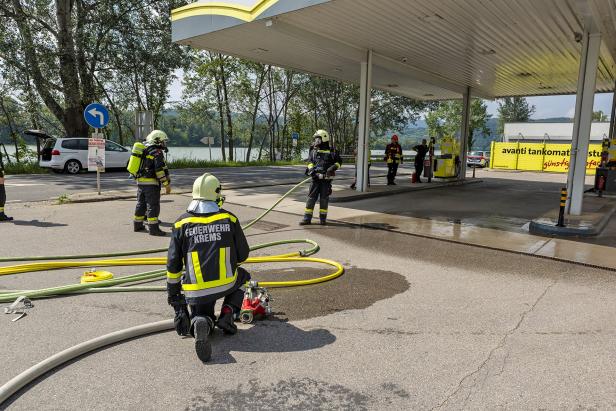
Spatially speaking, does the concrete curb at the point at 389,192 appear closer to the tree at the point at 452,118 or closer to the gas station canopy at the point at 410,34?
the gas station canopy at the point at 410,34

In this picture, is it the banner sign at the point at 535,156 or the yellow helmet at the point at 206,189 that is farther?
the banner sign at the point at 535,156

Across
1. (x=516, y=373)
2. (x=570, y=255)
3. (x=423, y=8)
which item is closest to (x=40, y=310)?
(x=516, y=373)

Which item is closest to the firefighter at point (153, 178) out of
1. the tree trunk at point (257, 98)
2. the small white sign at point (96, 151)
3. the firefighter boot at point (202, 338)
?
the firefighter boot at point (202, 338)

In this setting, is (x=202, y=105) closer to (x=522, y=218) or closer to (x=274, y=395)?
(x=522, y=218)

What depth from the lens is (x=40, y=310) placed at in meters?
4.06

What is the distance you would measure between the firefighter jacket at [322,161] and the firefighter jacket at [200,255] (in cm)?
523

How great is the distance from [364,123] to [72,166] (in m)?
12.8

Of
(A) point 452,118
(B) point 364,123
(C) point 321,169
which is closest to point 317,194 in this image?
(C) point 321,169

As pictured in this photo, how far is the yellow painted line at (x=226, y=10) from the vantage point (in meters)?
9.41

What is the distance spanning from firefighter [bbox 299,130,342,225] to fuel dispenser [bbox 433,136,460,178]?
11277 mm

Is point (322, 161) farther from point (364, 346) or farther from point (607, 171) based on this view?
point (607, 171)

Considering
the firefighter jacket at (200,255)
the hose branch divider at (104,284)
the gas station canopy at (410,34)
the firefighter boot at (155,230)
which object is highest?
the gas station canopy at (410,34)

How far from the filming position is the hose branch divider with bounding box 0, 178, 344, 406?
2934 mm

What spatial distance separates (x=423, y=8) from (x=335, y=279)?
22.1 ft
